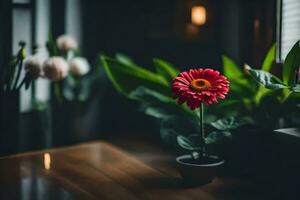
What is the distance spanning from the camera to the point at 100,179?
5.99 ft

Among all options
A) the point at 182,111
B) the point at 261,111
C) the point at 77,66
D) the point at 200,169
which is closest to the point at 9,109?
the point at 77,66

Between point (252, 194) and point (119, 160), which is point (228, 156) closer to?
point (252, 194)

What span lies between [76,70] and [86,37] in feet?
1.63

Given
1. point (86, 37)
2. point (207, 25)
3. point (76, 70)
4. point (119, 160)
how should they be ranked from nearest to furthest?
point (119, 160) → point (76, 70) → point (207, 25) → point (86, 37)

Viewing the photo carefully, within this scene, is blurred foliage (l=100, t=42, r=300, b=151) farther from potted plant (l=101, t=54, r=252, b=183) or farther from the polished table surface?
the polished table surface

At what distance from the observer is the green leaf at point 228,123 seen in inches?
68.9

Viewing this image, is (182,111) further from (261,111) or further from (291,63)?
(291,63)

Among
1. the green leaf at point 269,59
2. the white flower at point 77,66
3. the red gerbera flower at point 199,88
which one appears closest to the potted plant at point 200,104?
the red gerbera flower at point 199,88

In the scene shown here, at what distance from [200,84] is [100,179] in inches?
23.3

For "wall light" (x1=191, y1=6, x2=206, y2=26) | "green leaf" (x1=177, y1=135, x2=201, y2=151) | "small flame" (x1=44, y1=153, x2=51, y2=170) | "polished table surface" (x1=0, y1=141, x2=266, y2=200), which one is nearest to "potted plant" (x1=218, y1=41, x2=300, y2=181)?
"polished table surface" (x1=0, y1=141, x2=266, y2=200)

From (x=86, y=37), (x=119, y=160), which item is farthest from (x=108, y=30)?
(x=119, y=160)

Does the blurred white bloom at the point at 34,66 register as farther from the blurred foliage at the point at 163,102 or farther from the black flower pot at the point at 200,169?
the black flower pot at the point at 200,169

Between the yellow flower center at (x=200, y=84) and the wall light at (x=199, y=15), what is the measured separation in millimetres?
980

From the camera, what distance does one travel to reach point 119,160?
6.95 feet
